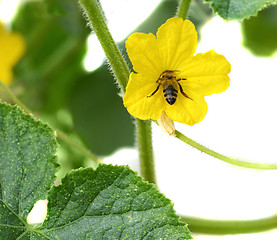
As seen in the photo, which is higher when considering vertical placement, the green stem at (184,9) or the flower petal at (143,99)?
the green stem at (184,9)

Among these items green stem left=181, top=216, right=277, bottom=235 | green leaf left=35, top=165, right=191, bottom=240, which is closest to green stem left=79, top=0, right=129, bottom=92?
green leaf left=35, top=165, right=191, bottom=240

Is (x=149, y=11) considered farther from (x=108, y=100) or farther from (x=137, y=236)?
(x=137, y=236)

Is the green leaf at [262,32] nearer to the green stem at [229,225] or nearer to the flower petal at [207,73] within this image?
the green stem at [229,225]

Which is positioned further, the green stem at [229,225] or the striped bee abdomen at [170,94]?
the green stem at [229,225]

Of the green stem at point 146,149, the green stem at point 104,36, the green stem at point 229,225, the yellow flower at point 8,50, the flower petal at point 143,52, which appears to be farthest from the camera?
the yellow flower at point 8,50

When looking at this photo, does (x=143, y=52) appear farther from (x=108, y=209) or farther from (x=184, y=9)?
(x=108, y=209)

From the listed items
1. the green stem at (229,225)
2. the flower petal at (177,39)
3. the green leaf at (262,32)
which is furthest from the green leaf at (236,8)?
the green leaf at (262,32)

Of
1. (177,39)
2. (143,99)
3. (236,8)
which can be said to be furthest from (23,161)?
(236,8)
